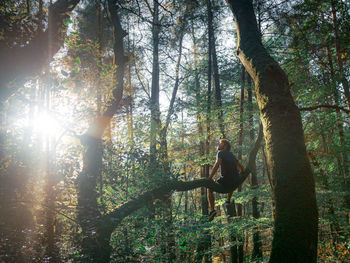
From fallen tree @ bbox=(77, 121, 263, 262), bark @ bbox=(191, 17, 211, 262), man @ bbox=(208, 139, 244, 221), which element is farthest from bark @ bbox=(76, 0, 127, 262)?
bark @ bbox=(191, 17, 211, 262)

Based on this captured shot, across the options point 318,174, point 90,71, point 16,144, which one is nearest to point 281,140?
point 16,144

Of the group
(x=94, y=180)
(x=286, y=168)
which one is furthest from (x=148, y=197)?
(x=94, y=180)

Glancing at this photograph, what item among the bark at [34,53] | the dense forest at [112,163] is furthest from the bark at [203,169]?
the bark at [34,53]

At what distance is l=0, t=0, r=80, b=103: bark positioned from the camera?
3.61 metres

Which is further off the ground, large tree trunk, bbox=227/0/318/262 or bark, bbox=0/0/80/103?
bark, bbox=0/0/80/103

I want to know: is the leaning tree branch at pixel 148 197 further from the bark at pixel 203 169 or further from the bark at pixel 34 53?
the bark at pixel 34 53

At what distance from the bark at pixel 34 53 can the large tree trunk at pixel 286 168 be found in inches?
145

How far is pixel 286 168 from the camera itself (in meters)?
2.73

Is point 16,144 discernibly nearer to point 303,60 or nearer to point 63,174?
point 63,174

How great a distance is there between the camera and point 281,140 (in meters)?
2.81

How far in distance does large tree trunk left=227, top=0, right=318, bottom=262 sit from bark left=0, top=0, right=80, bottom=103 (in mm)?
3680

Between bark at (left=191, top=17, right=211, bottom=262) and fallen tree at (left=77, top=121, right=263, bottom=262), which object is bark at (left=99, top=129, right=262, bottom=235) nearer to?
fallen tree at (left=77, top=121, right=263, bottom=262)

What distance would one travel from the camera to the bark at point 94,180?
308cm

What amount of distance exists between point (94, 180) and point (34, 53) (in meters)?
2.98
